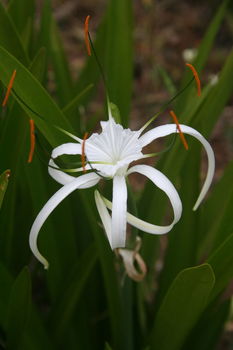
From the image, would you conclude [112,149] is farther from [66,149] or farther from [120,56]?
[120,56]

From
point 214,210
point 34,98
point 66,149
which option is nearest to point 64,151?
point 66,149

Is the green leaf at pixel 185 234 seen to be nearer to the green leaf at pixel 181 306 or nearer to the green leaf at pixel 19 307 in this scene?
the green leaf at pixel 181 306

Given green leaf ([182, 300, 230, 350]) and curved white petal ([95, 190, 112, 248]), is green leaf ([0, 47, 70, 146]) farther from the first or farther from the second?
green leaf ([182, 300, 230, 350])

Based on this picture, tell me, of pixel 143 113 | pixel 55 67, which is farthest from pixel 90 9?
pixel 55 67

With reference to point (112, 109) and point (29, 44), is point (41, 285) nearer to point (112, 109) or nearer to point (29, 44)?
point (29, 44)

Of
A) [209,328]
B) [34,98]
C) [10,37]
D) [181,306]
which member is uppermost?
[10,37]
